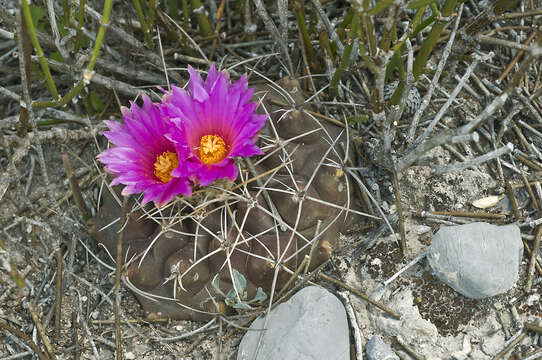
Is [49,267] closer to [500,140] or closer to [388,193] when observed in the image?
[388,193]

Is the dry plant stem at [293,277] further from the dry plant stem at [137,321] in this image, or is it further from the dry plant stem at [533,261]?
the dry plant stem at [533,261]

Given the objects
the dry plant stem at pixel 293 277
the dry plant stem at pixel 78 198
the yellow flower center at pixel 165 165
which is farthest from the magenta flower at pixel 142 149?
the dry plant stem at pixel 293 277

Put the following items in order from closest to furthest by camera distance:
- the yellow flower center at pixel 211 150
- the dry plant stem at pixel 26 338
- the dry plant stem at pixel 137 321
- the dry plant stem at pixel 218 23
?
the yellow flower center at pixel 211 150 → the dry plant stem at pixel 26 338 → the dry plant stem at pixel 137 321 → the dry plant stem at pixel 218 23

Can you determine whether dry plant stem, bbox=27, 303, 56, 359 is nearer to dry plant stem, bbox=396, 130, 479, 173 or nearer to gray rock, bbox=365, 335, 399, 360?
gray rock, bbox=365, 335, 399, 360

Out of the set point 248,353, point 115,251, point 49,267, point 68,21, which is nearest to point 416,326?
point 248,353

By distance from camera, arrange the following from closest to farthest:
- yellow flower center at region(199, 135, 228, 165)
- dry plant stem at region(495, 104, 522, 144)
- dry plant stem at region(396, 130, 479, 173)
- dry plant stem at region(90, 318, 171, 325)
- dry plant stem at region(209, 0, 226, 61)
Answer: dry plant stem at region(396, 130, 479, 173) → yellow flower center at region(199, 135, 228, 165) → dry plant stem at region(90, 318, 171, 325) → dry plant stem at region(495, 104, 522, 144) → dry plant stem at region(209, 0, 226, 61)

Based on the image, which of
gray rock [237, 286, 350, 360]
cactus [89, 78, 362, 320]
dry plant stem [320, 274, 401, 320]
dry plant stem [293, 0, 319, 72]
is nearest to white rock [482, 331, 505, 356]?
dry plant stem [320, 274, 401, 320]
